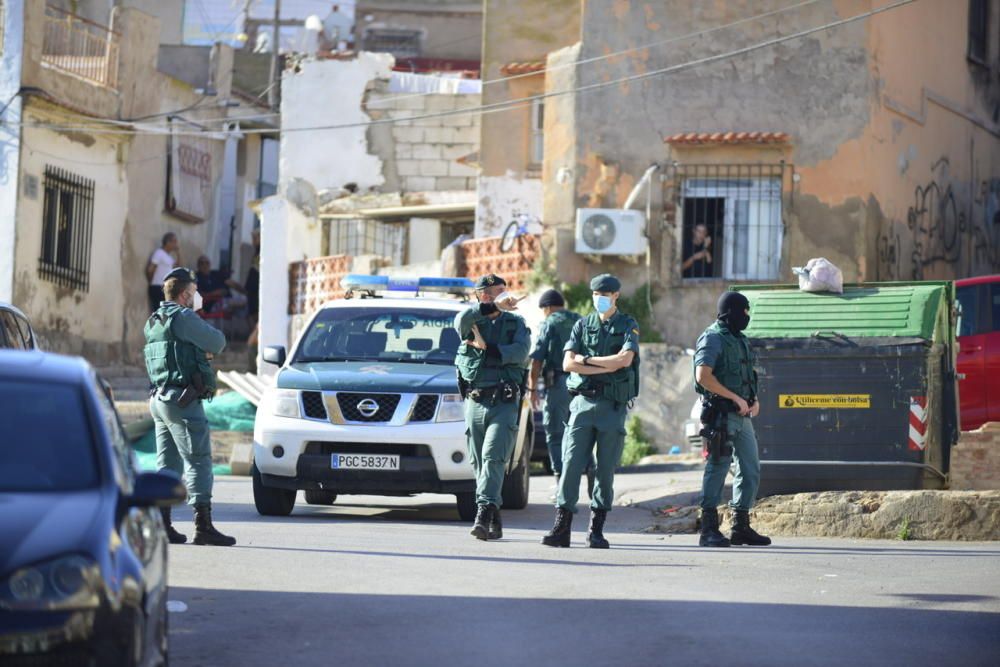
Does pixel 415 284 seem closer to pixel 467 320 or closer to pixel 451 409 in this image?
pixel 451 409

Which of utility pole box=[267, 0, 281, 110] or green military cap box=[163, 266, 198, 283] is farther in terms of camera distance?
utility pole box=[267, 0, 281, 110]

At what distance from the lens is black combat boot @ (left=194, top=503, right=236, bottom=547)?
11.0 m

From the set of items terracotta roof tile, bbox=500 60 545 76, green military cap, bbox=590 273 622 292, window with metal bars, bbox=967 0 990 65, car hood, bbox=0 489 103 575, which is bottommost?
car hood, bbox=0 489 103 575

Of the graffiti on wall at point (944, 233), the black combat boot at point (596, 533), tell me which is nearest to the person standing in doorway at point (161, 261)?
the graffiti on wall at point (944, 233)

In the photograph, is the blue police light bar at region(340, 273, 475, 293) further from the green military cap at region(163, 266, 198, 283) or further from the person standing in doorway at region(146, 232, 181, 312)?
the person standing in doorway at region(146, 232, 181, 312)

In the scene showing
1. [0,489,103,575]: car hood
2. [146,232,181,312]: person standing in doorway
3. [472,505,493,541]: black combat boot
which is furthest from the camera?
[146,232,181,312]: person standing in doorway

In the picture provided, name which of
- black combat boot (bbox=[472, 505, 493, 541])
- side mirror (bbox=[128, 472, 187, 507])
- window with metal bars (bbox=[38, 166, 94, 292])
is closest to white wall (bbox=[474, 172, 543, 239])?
window with metal bars (bbox=[38, 166, 94, 292])

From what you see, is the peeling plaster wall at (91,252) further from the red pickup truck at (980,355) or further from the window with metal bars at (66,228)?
the red pickup truck at (980,355)

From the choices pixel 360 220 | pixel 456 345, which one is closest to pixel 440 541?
pixel 456 345

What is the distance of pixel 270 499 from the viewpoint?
44.8 ft

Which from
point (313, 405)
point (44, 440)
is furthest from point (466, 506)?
point (44, 440)

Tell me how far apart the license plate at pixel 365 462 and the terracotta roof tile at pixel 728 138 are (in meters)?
10.9

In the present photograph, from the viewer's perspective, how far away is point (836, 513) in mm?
13219

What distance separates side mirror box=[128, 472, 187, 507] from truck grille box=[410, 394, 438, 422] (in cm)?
722
